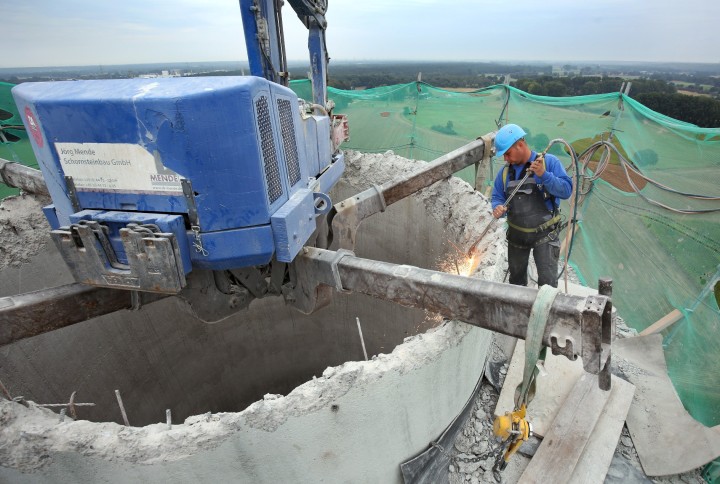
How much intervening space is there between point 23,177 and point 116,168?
2.64m

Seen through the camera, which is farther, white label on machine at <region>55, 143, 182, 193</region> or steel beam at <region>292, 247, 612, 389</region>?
white label on machine at <region>55, 143, 182, 193</region>

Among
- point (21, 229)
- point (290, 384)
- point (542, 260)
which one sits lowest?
point (290, 384)

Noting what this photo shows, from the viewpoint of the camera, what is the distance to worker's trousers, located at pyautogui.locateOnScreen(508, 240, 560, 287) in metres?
3.43

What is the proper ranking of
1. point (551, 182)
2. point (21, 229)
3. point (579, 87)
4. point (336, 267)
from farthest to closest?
1. point (579, 87)
2. point (21, 229)
3. point (551, 182)
4. point (336, 267)

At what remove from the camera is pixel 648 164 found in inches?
172

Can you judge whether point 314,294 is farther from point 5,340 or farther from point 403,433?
point 5,340

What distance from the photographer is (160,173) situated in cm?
191

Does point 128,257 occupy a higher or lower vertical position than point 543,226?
higher

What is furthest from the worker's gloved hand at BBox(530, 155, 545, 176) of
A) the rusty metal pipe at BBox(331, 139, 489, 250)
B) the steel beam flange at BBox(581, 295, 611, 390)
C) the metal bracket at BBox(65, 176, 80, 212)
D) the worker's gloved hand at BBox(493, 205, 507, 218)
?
the metal bracket at BBox(65, 176, 80, 212)

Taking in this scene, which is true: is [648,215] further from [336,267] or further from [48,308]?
[48,308]

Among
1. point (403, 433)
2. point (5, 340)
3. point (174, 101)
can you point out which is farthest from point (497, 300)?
point (5, 340)

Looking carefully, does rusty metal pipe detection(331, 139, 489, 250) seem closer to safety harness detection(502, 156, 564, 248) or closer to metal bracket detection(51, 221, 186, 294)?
safety harness detection(502, 156, 564, 248)

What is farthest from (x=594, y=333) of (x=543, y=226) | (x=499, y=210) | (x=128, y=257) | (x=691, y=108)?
(x=691, y=108)

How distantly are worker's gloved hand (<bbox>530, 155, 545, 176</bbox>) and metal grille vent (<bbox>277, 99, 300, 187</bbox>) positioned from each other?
1.73 m
